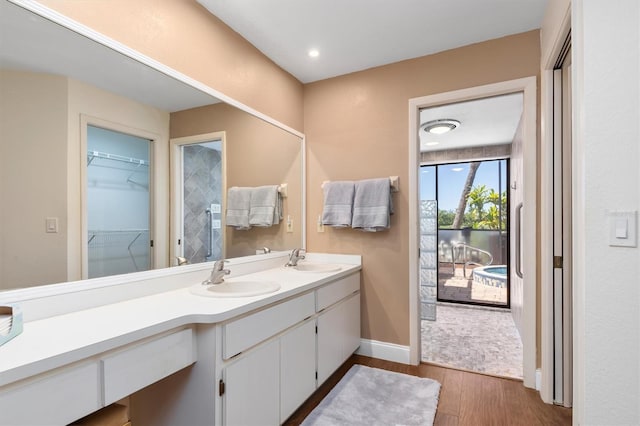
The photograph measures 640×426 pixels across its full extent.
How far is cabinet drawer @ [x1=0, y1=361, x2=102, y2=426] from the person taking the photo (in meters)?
0.82

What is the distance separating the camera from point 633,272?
105 centimetres

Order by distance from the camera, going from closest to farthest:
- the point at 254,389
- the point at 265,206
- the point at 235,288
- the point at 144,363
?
the point at 144,363
the point at 254,389
the point at 235,288
the point at 265,206

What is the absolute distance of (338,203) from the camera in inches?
107

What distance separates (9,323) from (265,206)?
166cm

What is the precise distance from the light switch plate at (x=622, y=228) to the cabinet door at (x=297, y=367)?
4.76 ft

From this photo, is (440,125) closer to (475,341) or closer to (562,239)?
(562,239)

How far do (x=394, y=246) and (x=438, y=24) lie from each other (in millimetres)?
1594

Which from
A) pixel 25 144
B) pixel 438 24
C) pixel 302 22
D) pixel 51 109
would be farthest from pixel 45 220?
pixel 438 24

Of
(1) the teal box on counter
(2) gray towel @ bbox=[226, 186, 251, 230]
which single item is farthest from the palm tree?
(1) the teal box on counter

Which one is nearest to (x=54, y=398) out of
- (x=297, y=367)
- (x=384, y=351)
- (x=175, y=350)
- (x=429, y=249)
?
(x=175, y=350)

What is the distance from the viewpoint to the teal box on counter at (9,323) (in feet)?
3.15

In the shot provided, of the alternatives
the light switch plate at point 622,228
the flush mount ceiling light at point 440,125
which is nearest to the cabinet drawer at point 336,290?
the light switch plate at point 622,228

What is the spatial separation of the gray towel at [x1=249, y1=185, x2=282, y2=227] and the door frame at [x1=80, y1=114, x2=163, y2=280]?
769 millimetres

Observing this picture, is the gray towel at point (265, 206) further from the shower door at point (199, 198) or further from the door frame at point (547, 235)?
the door frame at point (547, 235)
